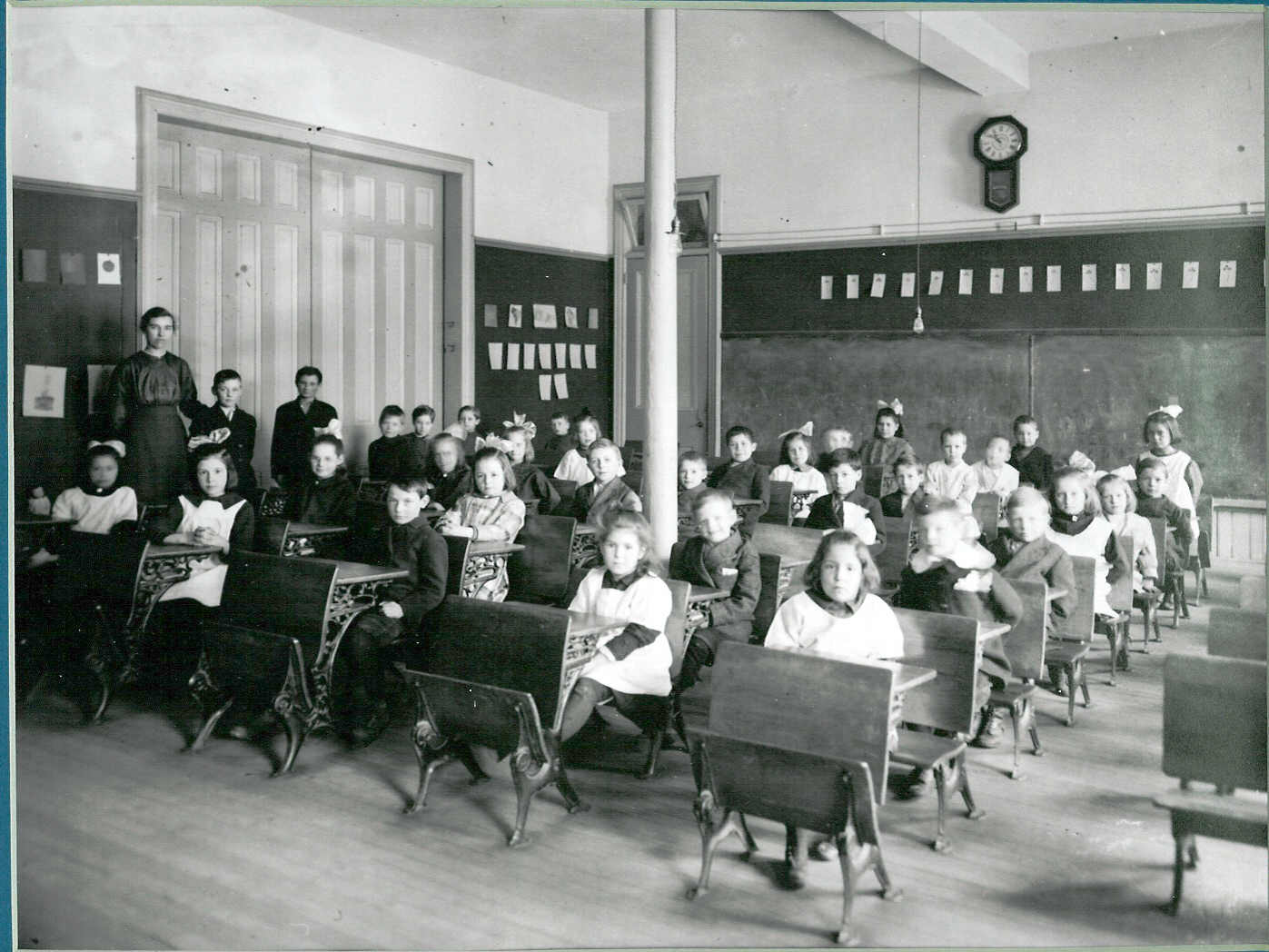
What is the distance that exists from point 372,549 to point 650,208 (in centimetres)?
190

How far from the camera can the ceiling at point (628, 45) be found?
21.3 ft

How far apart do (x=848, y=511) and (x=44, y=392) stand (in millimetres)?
4173

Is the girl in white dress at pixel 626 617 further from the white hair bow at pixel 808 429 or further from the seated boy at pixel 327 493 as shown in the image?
the white hair bow at pixel 808 429

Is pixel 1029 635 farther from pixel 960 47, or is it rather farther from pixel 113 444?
pixel 960 47

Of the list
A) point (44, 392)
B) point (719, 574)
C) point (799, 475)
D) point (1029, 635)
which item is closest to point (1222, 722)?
point (1029, 635)

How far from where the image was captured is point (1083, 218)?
7.78m

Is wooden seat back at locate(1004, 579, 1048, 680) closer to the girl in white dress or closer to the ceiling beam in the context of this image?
the girl in white dress

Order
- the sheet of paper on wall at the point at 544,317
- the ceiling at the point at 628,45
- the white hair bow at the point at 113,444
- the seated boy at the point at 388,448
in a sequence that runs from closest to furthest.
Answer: the white hair bow at the point at 113,444 → the ceiling at the point at 628,45 → the seated boy at the point at 388,448 → the sheet of paper on wall at the point at 544,317

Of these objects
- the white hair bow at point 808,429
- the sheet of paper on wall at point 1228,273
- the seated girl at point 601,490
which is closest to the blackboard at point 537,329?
the white hair bow at point 808,429

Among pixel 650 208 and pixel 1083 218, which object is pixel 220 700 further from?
pixel 1083 218

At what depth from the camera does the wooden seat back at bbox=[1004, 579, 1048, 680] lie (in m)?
3.70

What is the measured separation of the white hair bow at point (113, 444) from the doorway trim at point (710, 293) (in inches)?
196

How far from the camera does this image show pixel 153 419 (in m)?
5.83

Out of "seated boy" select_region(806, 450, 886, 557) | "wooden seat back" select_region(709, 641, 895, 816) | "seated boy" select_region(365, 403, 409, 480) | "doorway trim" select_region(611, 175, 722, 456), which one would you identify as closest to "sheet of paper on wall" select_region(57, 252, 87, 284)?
"seated boy" select_region(365, 403, 409, 480)
